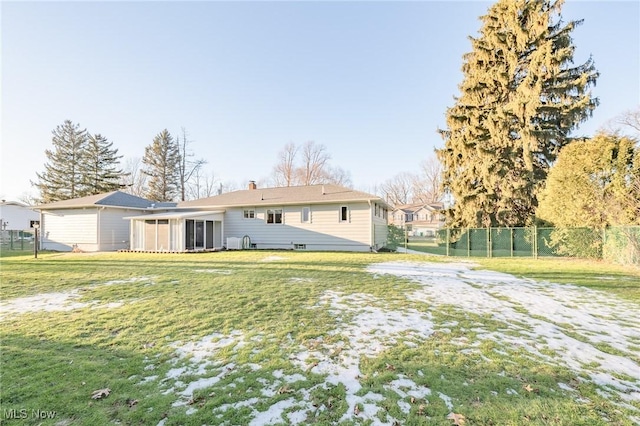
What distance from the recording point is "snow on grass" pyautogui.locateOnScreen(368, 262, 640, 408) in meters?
3.45

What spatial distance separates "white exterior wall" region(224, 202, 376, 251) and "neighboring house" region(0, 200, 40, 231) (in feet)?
110

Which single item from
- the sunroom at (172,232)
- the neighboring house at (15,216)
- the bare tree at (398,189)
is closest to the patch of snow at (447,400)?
the sunroom at (172,232)

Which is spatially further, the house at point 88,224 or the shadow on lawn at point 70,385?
the house at point 88,224

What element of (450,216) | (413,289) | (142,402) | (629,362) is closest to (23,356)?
(142,402)

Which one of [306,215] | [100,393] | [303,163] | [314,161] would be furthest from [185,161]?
[100,393]

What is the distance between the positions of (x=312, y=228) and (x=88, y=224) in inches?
588

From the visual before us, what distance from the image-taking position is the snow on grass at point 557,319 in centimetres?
345

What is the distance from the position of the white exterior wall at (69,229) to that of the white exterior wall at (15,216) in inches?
902

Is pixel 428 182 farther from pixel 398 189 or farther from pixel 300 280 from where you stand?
pixel 300 280

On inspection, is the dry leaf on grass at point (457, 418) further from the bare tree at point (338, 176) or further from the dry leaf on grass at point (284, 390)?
the bare tree at point (338, 176)

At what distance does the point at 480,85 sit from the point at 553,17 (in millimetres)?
4769

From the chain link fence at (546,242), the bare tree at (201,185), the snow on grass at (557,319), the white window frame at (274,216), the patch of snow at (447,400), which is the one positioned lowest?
the snow on grass at (557,319)

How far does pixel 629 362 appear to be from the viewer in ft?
11.7

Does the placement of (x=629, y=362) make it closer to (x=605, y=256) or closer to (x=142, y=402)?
(x=142, y=402)
